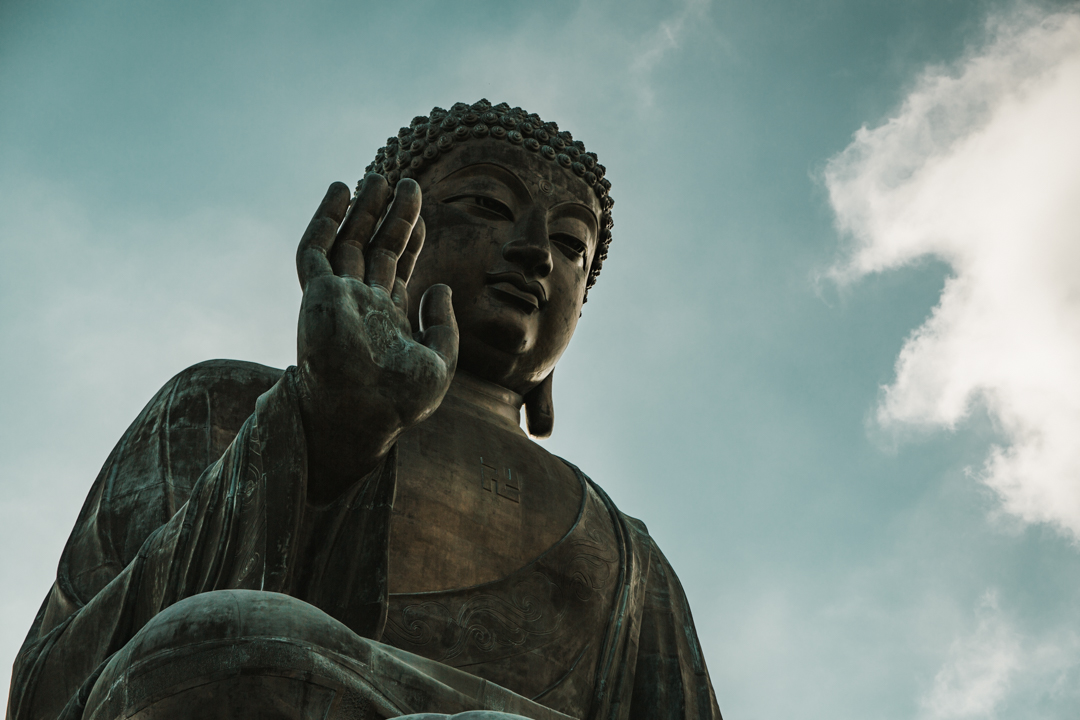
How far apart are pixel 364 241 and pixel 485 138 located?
7.76 feet

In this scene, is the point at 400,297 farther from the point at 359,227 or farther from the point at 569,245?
the point at 569,245

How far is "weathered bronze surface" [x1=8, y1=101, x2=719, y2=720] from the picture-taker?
4.96 m

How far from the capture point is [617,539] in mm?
7820

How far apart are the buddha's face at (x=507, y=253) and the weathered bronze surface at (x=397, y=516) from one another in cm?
1

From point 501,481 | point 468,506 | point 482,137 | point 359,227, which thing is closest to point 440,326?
point 359,227

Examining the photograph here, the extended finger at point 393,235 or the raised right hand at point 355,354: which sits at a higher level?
the extended finger at point 393,235

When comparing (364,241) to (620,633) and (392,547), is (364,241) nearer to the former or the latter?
(392,547)

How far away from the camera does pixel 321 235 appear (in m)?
6.37

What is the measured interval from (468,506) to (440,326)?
1201mm

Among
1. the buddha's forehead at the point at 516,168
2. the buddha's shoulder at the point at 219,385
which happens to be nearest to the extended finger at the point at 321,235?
the buddha's shoulder at the point at 219,385

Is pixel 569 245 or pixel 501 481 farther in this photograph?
pixel 569 245

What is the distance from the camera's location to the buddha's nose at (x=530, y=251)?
799cm

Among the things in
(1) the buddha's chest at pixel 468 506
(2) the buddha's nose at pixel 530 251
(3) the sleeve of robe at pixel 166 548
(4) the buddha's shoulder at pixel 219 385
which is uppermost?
(2) the buddha's nose at pixel 530 251

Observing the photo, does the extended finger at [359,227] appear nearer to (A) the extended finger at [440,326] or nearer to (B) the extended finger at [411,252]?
(B) the extended finger at [411,252]
